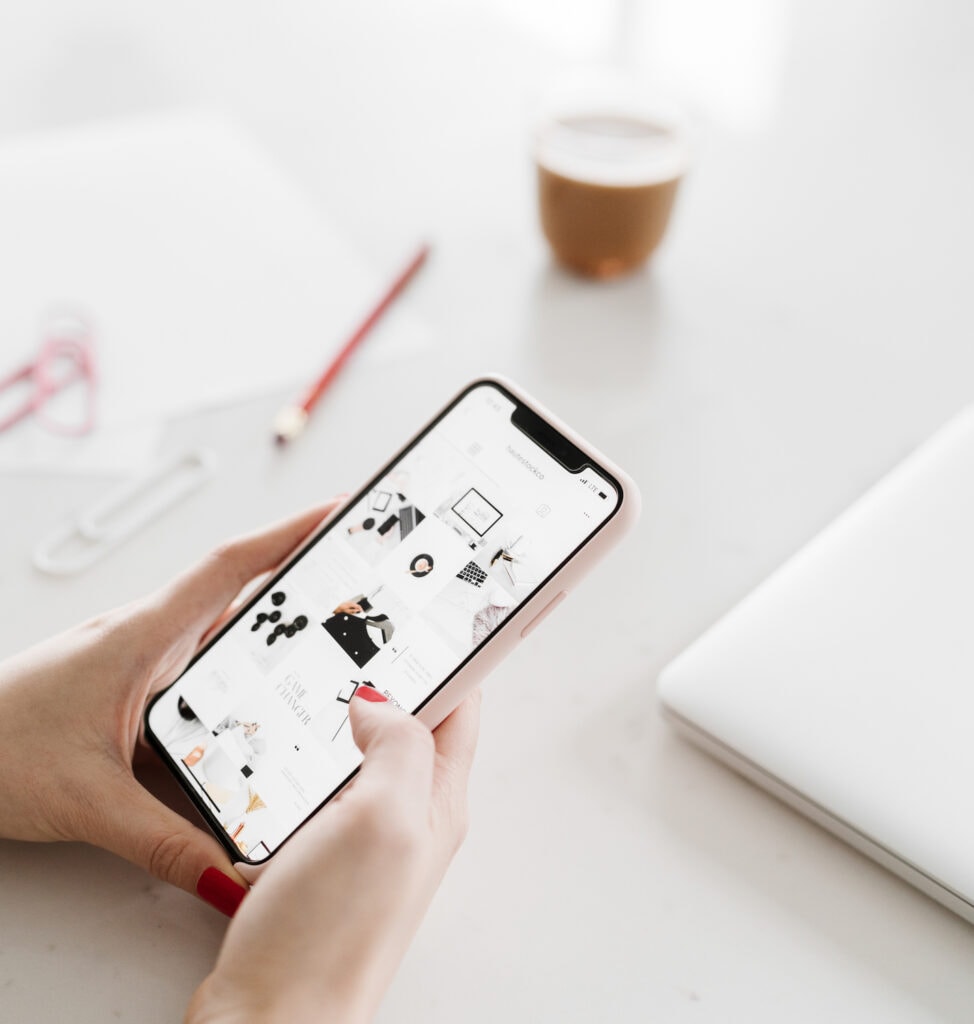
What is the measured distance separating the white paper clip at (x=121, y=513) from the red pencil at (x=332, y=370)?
0.06 metres

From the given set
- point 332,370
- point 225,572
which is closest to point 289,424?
point 332,370

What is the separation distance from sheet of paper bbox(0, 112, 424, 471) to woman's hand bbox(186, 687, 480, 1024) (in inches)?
16.1

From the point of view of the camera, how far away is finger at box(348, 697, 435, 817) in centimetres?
45

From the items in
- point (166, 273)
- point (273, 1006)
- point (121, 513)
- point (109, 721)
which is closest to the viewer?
point (273, 1006)

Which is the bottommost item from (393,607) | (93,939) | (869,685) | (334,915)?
(93,939)

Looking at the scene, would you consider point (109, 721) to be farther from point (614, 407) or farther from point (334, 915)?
point (614, 407)

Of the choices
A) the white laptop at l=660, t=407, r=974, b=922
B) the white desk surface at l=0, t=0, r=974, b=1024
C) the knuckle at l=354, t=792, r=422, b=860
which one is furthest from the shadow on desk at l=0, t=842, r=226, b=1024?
the white laptop at l=660, t=407, r=974, b=922

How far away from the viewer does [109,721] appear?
0.54 meters

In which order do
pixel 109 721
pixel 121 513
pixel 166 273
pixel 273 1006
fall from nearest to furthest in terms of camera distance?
pixel 273 1006
pixel 109 721
pixel 121 513
pixel 166 273

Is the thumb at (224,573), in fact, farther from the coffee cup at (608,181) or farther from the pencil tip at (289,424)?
the coffee cup at (608,181)

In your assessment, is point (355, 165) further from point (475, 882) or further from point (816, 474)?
point (475, 882)

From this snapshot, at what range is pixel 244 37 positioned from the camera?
3.82 ft

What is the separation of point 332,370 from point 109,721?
1.18 feet

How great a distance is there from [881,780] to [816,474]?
11.3 inches
